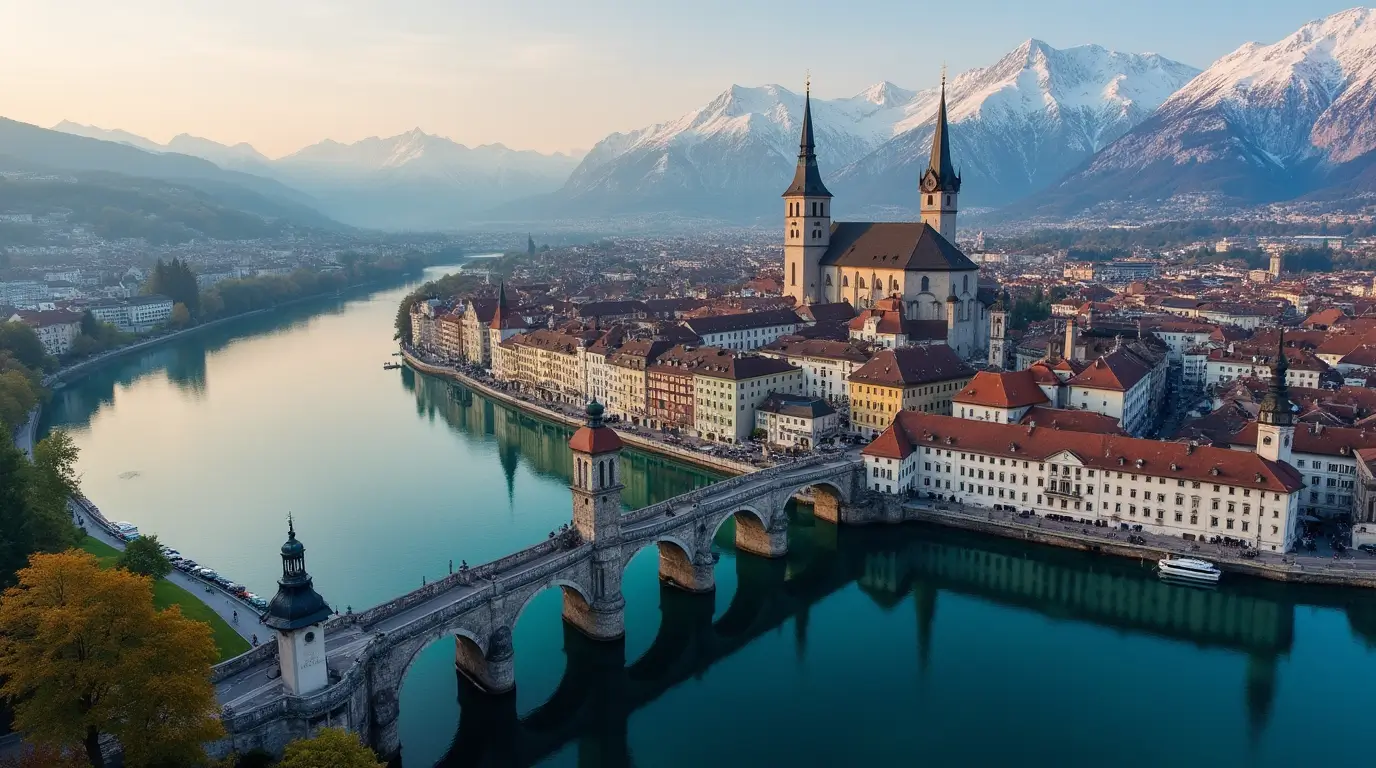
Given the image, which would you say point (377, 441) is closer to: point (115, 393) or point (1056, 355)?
point (115, 393)

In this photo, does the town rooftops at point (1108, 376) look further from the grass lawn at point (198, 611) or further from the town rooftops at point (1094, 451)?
the grass lawn at point (198, 611)

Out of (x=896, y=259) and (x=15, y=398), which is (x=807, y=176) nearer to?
(x=896, y=259)

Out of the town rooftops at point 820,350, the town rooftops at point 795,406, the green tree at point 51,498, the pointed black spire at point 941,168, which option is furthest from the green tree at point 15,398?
the pointed black spire at point 941,168

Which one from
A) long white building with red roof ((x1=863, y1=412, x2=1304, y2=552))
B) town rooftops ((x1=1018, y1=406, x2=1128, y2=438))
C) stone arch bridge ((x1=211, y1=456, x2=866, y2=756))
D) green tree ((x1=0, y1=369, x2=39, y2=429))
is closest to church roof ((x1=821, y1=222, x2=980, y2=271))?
town rooftops ((x1=1018, y1=406, x2=1128, y2=438))

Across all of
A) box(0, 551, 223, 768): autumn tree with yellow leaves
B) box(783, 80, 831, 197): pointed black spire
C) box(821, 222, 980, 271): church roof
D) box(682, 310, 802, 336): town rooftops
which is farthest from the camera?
box(783, 80, 831, 197): pointed black spire

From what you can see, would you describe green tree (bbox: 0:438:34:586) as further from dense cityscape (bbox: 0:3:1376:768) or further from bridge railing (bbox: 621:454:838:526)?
bridge railing (bbox: 621:454:838:526)

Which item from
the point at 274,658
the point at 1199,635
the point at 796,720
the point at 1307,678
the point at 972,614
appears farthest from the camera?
the point at 972,614

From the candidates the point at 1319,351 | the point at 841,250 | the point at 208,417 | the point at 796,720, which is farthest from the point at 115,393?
the point at 1319,351
